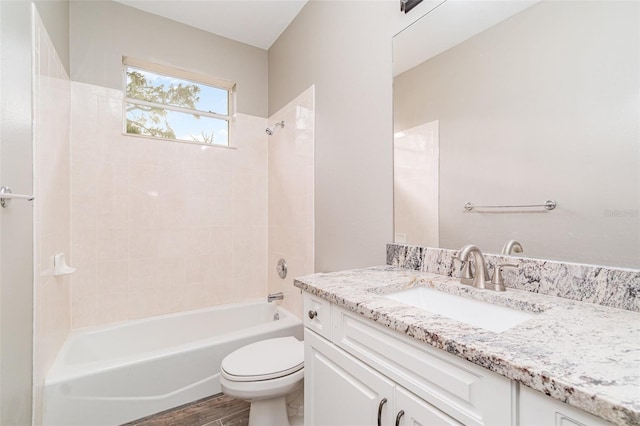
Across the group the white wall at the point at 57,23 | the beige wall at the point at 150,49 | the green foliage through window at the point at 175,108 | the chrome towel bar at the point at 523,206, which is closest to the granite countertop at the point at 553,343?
the chrome towel bar at the point at 523,206

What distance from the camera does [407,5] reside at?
136 centimetres

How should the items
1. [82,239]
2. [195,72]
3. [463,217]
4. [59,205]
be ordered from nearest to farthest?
[463,217] < [59,205] < [82,239] < [195,72]

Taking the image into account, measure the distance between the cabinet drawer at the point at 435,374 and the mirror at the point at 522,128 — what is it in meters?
0.57

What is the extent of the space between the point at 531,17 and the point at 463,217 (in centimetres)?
73

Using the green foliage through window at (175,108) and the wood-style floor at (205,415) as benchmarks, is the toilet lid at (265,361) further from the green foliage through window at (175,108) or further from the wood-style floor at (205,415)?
the green foliage through window at (175,108)

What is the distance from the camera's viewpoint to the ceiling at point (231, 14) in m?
2.10

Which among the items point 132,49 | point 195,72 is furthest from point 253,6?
point 132,49

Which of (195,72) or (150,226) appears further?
(195,72)

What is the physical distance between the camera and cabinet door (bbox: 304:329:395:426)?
821 mm

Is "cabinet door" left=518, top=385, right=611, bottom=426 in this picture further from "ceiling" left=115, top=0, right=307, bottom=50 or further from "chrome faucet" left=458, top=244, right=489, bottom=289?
"ceiling" left=115, top=0, right=307, bottom=50

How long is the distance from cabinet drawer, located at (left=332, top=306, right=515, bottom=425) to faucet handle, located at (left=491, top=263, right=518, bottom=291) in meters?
0.45

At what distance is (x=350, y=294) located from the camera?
954 millimetres

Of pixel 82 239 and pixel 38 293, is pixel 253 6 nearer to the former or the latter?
pixel 82 239

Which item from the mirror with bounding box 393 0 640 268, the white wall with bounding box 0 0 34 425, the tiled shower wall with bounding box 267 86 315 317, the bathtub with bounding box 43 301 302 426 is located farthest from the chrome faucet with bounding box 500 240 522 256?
the white wall with bounding box 0 0 34 425
